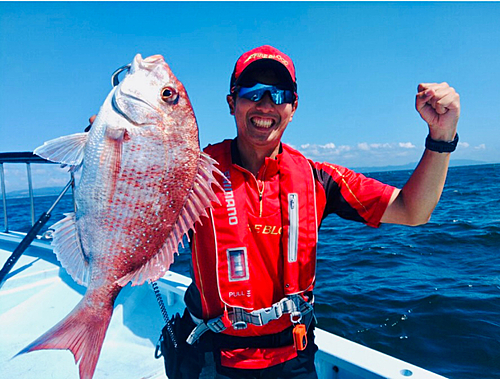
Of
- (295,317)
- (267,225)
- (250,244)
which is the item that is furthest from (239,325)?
(267,225)

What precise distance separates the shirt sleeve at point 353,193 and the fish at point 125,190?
3.33 feet

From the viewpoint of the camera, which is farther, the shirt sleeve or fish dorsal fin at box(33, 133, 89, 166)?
the shirt sleeve

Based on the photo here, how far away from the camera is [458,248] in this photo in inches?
386

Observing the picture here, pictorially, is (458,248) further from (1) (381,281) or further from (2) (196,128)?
(2) (196,128)

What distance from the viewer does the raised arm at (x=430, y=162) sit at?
183cm

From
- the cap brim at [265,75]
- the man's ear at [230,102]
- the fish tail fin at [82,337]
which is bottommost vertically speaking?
the fish tail fin at [82,337]

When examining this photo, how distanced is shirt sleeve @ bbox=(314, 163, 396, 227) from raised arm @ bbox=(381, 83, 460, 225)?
61mm

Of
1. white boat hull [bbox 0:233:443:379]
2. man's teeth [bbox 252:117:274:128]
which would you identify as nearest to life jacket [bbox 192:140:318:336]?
man's teeth [bbox 252:117:274:128]

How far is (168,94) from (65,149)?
53 cm

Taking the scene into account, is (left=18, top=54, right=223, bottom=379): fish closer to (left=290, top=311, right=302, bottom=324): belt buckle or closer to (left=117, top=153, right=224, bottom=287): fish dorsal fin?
(left=117, top=153, right=224, bottom=287): fish dorsal fin

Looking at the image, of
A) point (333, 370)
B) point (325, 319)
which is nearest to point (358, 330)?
point (325, 319)

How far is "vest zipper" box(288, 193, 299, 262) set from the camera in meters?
2.08

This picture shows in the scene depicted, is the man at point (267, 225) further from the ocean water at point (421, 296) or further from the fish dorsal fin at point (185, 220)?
the ocean water at point (421, 296)

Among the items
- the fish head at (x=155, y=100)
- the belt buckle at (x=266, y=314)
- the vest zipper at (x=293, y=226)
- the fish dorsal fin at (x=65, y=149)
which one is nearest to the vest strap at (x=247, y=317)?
the belt buckle at (x=266, y=314)
